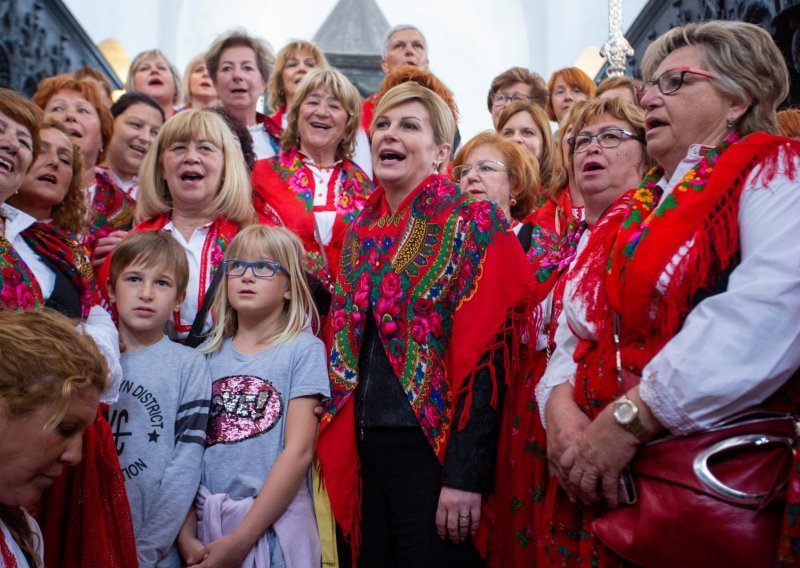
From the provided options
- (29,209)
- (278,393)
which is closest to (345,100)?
(29,209)

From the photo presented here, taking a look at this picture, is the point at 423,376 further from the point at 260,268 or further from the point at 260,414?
the point at 260,268

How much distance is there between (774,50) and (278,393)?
145 centimetres

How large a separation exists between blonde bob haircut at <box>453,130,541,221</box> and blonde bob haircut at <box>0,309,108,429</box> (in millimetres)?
1901

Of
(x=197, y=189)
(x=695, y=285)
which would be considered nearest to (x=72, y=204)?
(x=197, y=189)

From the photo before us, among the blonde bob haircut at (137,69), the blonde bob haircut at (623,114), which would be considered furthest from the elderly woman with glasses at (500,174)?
the blonde bob haircut at (137,69)

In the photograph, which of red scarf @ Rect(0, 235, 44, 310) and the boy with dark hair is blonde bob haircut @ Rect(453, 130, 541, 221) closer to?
the boy with dark hair

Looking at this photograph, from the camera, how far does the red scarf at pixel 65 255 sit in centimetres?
252

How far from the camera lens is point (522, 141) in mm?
4262

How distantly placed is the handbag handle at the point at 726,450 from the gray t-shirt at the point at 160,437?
4.35 ft

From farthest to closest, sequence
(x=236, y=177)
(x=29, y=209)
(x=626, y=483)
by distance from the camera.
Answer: (x=236, y=177), (x=29, y=209), (x=626, y=483)

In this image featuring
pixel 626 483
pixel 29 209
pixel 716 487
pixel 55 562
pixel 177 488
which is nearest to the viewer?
pixel 716 487

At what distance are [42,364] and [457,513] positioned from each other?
100cm

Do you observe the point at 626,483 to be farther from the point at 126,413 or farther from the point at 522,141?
the point at 522,141

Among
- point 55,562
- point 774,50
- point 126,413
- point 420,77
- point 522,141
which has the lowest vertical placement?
point 55,562
